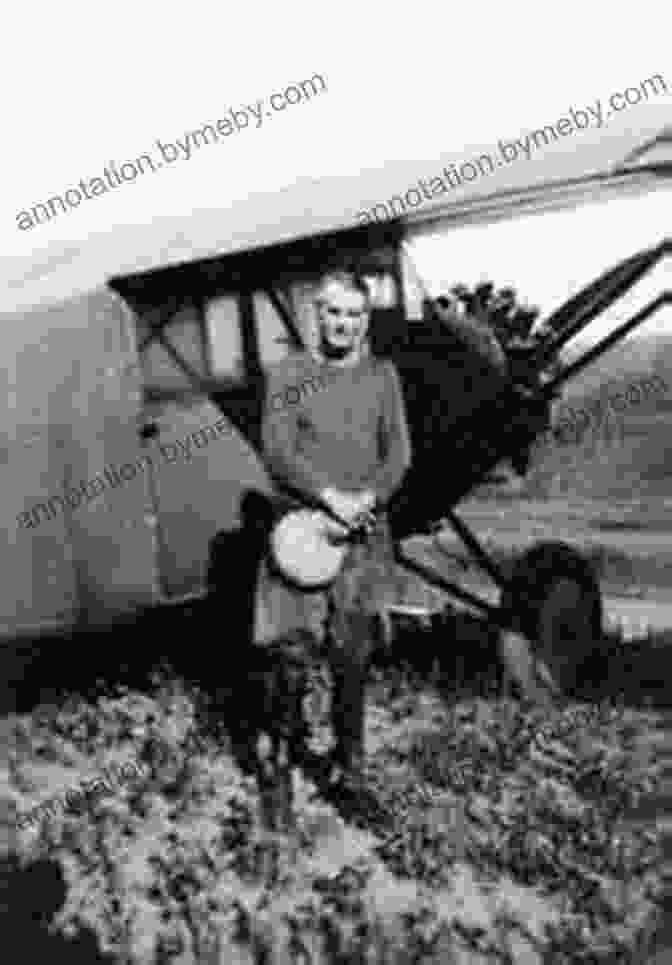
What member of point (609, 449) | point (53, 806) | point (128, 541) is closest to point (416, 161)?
point (128, 541)

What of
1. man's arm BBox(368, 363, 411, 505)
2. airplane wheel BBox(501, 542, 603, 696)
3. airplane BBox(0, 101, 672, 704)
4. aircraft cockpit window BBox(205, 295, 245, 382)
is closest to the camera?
man's arm BBox(368, 363, 411, 505)

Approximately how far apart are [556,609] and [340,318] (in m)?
2.42

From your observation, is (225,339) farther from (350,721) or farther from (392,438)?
(350,721)

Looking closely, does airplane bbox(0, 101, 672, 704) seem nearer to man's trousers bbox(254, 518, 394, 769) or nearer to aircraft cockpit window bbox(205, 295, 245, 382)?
aircraft cockpit window bbox(205, 295, 245, 382)

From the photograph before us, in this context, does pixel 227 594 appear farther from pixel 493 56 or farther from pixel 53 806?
pixel 493 56

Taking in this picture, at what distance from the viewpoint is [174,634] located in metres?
6.39

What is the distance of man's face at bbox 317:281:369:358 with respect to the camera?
3.94 m

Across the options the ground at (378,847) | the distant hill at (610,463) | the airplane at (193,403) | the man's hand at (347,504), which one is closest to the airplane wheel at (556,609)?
the airplane at (193,403)

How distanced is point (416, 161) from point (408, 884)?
3.62 m

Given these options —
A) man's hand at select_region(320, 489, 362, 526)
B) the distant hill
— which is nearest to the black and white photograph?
man's hand at select_region(320, 489, 362, 526)

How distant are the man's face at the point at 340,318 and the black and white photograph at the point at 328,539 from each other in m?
0.01

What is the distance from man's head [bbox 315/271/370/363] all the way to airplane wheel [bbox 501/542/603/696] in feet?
6.81

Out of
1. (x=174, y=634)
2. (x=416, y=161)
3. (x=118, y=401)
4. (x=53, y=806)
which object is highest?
(x=416, y=161)

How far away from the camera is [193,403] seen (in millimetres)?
5816
